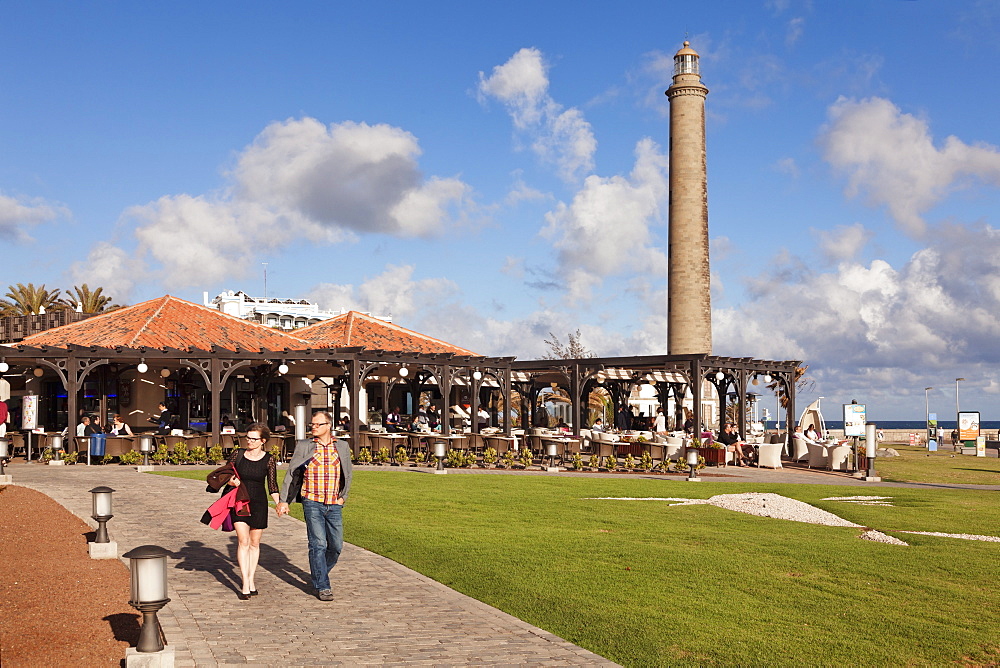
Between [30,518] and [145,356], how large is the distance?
1154 cm

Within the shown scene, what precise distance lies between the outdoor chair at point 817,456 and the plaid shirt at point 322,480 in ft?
61.7

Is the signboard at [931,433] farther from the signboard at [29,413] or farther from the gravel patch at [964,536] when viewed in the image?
the signboard at [29,413]

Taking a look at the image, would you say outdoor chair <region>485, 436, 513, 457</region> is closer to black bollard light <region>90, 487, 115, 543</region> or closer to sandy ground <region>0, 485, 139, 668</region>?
sandy ground <region>0, 485, 139, 668</region>

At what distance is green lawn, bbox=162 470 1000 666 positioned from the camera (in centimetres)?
621

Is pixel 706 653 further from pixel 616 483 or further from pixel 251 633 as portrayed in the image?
pixel 616 483

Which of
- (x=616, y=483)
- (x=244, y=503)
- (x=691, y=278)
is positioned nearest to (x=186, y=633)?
(x=244, y=503)

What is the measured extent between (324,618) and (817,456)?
19551 mm

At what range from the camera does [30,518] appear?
11.5 m

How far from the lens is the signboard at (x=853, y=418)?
2902 centimetres

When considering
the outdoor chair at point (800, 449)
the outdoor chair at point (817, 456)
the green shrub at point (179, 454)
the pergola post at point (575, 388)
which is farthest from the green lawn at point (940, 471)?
the green shrub at point (179, 454)

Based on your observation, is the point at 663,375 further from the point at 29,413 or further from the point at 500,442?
the point at 29,413

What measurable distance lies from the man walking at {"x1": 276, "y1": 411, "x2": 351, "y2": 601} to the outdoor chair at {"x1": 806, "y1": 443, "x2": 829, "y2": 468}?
61.4 feet

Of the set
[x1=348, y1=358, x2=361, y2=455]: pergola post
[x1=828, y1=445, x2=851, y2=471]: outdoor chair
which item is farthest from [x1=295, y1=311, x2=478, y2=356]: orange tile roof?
[x1=828, y1=445, x2=851, y2=471]: outdoor chair

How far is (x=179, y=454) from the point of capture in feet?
69.0
